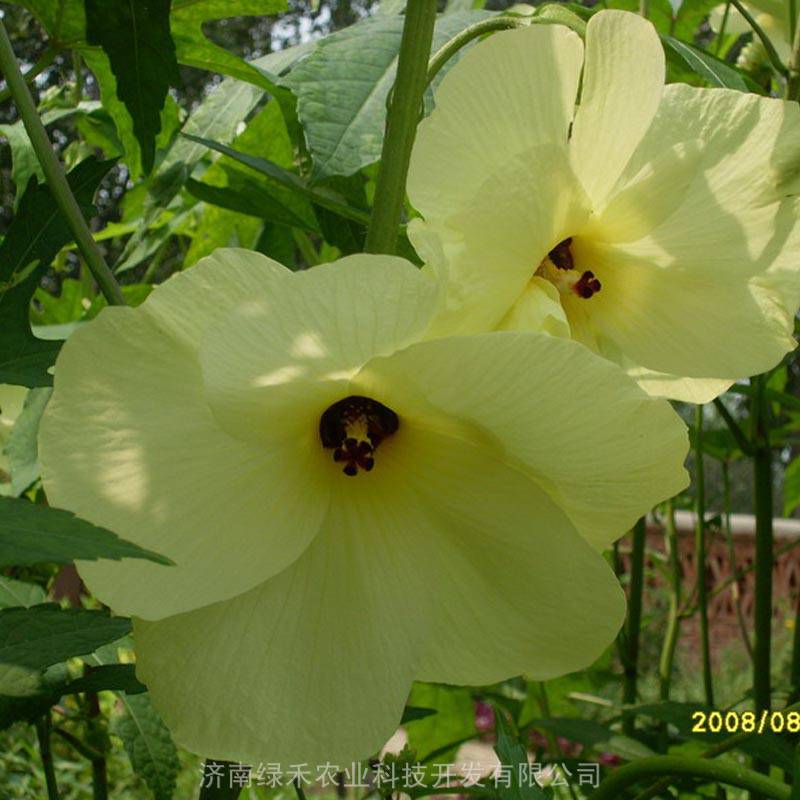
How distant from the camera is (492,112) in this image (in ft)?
1.67

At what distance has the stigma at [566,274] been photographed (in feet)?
1.85

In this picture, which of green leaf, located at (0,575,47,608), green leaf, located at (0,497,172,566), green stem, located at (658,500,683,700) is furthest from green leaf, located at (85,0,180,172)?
green stem, located at (658,500,683,700)

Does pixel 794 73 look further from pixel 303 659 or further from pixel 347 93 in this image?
pixel 303 659

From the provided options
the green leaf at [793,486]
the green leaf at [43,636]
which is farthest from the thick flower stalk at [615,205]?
the green leaf at [793,486]

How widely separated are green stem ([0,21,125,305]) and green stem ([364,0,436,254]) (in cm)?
12

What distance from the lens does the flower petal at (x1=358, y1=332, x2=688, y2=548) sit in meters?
0.43

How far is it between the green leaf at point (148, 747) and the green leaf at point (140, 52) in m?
0.38

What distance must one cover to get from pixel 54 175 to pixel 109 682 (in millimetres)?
269

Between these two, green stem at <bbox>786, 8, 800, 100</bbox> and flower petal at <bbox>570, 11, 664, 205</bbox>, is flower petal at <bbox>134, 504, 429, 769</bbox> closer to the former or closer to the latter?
flower petal at <bbox>570, 11, 664, 205</bbox>

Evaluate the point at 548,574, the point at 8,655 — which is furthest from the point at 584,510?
the point at 8,655

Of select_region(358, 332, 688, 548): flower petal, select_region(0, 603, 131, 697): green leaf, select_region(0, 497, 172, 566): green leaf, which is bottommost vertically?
select_region(0, 603, 131, 697): green leaf

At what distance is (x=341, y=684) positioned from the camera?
20.6 inches

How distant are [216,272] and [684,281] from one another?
10.2 inches

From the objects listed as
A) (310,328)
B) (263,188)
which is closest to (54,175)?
(310,328)
